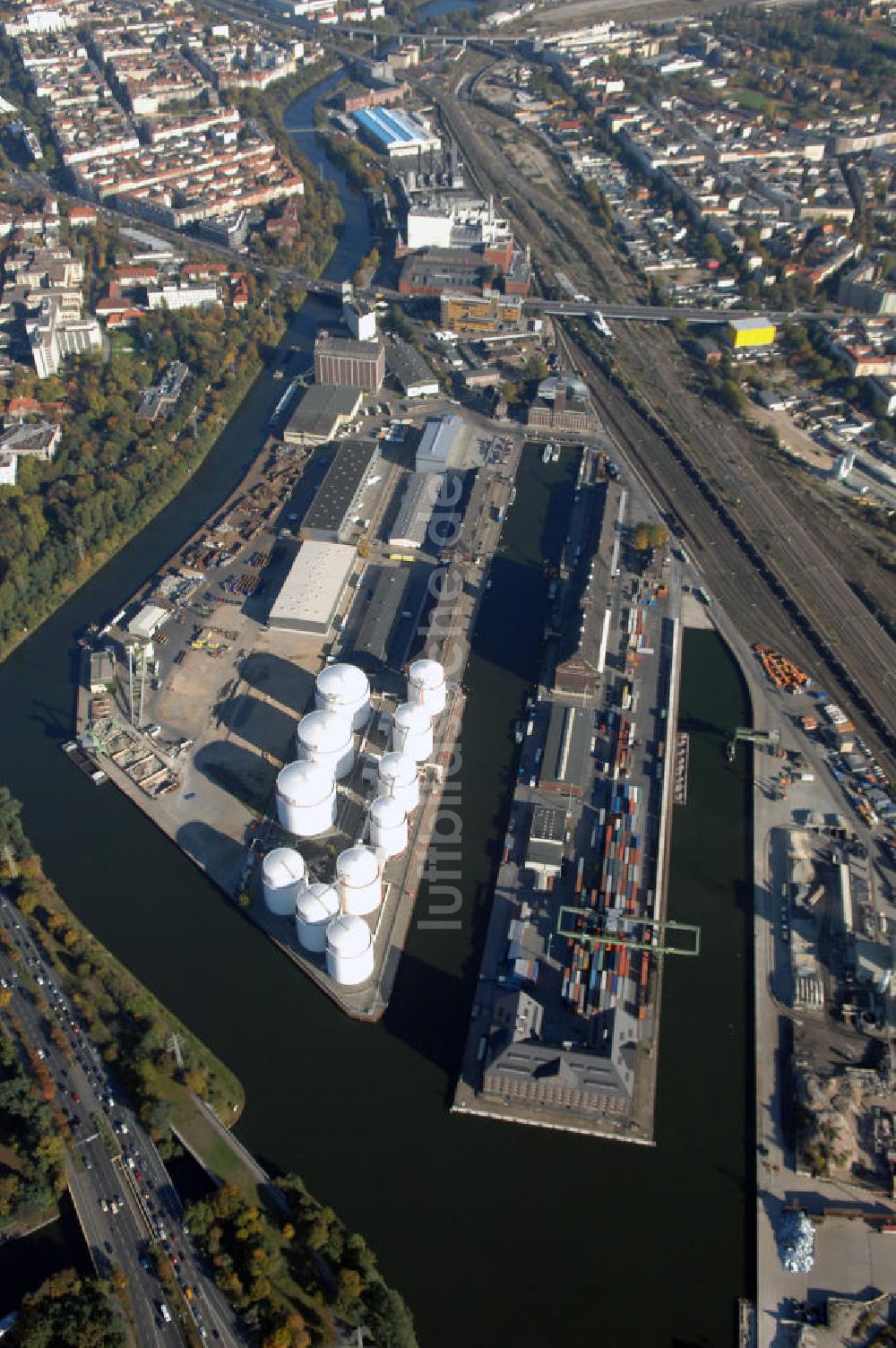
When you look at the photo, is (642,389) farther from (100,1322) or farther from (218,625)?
(100,1322)

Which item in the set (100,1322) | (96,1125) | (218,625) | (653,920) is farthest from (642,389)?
(100,1322)

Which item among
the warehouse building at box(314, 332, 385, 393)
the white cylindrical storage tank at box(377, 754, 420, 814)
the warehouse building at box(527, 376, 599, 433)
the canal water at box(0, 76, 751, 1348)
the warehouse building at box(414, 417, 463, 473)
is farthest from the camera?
the warehouse building at box(314, 332, 385, 393)

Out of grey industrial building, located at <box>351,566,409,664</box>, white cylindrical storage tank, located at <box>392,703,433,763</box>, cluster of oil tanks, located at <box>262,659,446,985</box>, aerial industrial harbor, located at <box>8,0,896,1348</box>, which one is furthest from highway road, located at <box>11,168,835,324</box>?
white cylindrical storage tank, located at <box>392,703,433,763</box>

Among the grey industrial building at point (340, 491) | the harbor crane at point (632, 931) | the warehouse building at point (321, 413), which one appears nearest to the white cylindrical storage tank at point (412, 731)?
the harbor crane at point (632, 931)

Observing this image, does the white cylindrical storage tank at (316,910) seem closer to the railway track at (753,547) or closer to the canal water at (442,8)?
the railway track at (753,547)

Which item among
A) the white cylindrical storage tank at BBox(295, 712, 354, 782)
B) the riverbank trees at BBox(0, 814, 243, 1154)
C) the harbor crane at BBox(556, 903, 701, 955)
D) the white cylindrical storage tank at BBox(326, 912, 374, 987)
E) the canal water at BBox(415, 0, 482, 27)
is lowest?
the riverbank trees at BBox(0, 814, 243, 1154)

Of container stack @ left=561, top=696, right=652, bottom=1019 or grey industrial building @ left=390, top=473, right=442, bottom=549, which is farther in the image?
grey industrial building @ left=390, top=473, right=442, bottom=549

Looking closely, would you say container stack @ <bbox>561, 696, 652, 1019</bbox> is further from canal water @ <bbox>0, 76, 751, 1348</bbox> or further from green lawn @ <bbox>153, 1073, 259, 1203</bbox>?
green lawn @ <bbox>153, 1073, 259, 1203</bbox>
